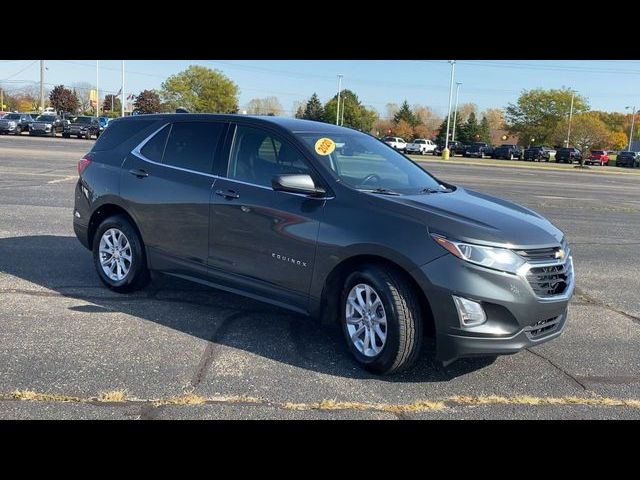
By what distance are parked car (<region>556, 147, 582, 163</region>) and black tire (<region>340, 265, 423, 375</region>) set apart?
216 ft

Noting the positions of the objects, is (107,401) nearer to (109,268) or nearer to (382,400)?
(382,400)

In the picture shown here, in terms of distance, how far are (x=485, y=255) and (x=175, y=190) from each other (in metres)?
2.93

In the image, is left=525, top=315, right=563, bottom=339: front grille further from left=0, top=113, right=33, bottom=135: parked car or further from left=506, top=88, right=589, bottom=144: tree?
left=506, top=88, right=589, bottom=144: tree

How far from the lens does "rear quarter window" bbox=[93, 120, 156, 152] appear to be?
20.3 ft

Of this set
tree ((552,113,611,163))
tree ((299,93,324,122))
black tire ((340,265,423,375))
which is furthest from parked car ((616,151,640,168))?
black tire ((340,265,423,375))

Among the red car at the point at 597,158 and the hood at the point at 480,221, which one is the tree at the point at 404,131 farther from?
the hood at the point at 480,221

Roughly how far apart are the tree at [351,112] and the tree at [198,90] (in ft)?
47.9

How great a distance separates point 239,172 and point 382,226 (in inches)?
61.3

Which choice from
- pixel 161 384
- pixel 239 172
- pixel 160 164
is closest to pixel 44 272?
pixel 160 164

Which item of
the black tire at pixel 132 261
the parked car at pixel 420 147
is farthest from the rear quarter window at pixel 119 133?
the parked car at pixel 420 147

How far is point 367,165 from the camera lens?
5207 millimetres

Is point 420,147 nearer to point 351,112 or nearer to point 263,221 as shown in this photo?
point 351,112

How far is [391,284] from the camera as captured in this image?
4.18 meters

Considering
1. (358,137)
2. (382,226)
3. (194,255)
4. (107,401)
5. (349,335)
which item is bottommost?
(107,401)
